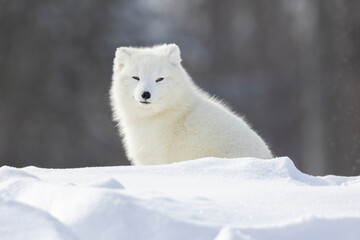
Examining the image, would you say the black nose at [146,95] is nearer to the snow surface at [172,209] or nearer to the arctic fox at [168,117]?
the arctic fox at [168,117]

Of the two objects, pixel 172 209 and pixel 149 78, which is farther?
pixel 149 78

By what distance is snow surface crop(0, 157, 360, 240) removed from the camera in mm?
2637

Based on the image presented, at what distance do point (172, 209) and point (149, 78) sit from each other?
2750 millimetres

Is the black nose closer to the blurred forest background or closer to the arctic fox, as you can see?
the arctic fox

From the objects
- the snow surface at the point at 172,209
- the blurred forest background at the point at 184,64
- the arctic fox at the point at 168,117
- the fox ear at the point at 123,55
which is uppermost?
the snow surface at the point at 172,209

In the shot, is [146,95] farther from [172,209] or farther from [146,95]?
[172,209]

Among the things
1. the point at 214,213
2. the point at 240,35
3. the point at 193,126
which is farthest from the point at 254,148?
the point at 240,35

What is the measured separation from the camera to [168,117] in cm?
550

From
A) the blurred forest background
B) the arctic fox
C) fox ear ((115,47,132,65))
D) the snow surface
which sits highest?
the snow surface

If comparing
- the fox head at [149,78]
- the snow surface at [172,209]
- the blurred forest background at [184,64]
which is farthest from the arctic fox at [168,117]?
the blurred forest background at [184,64]

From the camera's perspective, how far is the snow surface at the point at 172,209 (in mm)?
2637

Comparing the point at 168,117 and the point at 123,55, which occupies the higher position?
the point at 123,55

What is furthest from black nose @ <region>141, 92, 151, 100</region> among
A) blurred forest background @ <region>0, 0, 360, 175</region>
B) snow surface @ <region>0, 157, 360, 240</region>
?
blurred forest background @ <region>0, 0, 360, 175</region>

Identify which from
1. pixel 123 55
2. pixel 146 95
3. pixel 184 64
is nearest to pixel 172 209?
pixel 146 95
